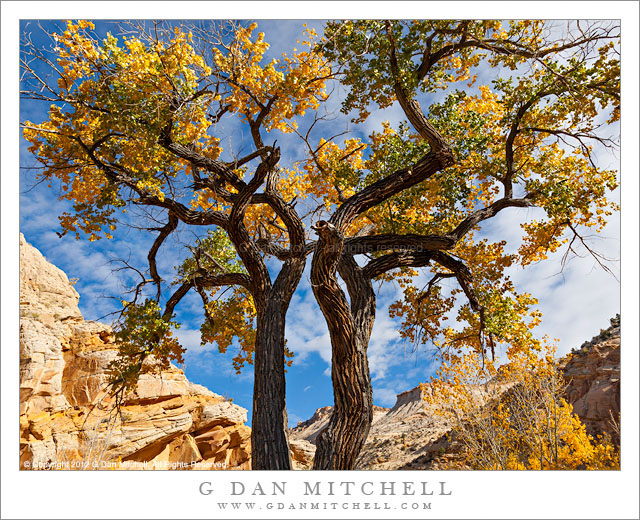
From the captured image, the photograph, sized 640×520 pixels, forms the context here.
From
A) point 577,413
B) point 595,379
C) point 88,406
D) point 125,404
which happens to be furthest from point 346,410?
point 595,379

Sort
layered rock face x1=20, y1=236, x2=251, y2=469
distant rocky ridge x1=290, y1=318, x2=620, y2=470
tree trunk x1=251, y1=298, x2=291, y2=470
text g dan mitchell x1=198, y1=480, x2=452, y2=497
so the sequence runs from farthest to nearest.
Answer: distant rocky ridge x1=290, y1=318, x2=620, y2=470 → layered rock face x1=20, y1=236, x2=251, y2=469 → tree trunk x1=251, y1=298, x2=291, y2=470 → text g dan mitchell x1=198, y1=480, x2=452, y2=497

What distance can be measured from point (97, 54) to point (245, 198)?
2.19 metres

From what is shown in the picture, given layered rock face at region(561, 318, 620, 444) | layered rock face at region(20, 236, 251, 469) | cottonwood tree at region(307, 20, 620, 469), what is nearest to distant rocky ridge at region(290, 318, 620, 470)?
layered rock face at region(561, 318, 620, 444)

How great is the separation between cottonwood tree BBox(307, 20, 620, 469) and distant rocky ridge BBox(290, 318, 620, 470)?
1599mm

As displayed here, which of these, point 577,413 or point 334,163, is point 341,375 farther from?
point 577,413

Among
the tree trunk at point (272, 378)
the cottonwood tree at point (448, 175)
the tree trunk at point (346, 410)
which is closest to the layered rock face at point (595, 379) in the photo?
the cottonwood tree at point (448, 175)

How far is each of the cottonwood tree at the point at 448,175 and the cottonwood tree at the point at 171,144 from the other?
652 mm

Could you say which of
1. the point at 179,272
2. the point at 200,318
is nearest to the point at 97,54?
the point at 179,272

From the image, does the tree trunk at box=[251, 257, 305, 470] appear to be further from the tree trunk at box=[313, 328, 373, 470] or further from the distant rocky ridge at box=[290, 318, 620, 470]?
the distant rocky ridge at box=[290, 318, 620, 470]

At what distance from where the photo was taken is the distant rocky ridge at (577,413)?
353 inches

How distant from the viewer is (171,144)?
4.53 meters

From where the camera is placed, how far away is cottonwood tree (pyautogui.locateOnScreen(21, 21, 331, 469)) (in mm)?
4047

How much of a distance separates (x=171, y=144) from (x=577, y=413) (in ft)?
36.0

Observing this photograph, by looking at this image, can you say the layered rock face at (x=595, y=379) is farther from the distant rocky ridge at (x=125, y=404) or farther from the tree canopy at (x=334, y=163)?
the tree canopy at (x=334, y=163)
